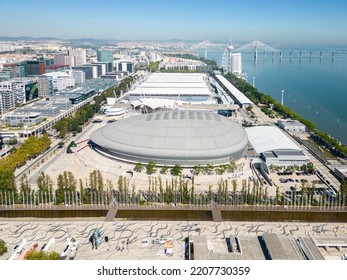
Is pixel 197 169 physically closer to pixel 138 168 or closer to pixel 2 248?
pixel 138 168

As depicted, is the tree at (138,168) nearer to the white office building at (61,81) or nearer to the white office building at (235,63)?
the white office building at (61,81)

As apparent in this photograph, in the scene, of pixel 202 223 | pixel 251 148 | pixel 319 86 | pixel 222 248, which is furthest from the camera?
pixel 319 86

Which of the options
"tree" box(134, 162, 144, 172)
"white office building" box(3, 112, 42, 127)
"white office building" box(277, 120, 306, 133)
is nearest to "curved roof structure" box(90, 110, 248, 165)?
"tree" box(134, 162, 144, 172)

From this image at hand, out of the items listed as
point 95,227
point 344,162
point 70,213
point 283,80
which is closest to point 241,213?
point 95,227

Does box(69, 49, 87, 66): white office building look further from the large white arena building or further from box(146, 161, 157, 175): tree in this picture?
box(146, 161, 157, 175): tree

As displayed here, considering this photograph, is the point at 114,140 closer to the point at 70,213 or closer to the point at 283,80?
the point at 70,213

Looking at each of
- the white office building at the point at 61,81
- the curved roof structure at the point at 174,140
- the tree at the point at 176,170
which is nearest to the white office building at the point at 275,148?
the curved roof structure at the point at 174,140
